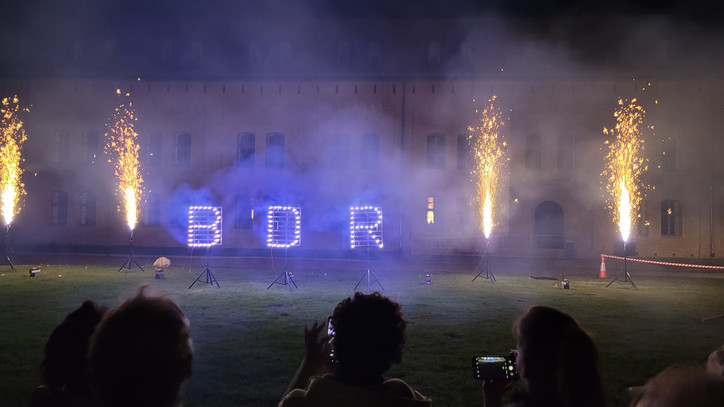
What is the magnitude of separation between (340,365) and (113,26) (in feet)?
107

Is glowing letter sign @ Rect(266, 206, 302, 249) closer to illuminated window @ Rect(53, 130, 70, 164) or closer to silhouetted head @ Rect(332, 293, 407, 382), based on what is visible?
silhouetted head @ Rect(332, 293, 407, 382)

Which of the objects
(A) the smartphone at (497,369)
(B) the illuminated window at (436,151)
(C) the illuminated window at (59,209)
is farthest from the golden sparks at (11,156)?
(A) the smartphone at (497,369)

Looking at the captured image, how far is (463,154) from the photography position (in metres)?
24.9

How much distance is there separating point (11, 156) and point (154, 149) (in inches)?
290

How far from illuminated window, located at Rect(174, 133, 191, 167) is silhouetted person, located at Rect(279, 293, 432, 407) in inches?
1003

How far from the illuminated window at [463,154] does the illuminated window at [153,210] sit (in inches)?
644

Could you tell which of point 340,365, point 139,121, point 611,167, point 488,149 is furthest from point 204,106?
point 340,365

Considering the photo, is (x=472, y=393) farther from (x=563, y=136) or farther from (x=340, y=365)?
(x=563, y=136)

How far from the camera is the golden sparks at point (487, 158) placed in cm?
2416

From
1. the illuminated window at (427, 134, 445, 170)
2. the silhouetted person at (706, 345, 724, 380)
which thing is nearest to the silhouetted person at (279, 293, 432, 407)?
the silhouetted person at (706, 345, 724, 380)

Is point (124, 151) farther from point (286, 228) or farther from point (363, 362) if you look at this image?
point (363, 362)

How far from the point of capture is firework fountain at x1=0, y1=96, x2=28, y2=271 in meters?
24.4

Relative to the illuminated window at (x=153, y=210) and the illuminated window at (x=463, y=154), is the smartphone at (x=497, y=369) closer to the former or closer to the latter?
the illuminated window at (x=463, y=154)

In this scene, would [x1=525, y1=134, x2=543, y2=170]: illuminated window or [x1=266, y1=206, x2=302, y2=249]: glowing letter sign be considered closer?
[x1=266, y1=206, x2=302, y2=249]: glowing letter sign
